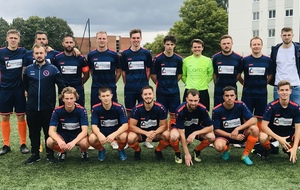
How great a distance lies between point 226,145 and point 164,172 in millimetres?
978

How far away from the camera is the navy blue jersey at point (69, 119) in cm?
436

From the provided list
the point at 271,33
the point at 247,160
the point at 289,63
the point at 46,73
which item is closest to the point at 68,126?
the point at 46,73

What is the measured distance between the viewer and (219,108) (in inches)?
180

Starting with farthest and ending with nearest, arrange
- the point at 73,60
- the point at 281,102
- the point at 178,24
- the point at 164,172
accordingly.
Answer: the point at 178,24, the point at 73,60, the point at 281,102, the point at 164,172

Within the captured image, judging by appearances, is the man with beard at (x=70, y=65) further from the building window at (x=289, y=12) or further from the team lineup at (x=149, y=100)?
the building window at (x=289, y=12)

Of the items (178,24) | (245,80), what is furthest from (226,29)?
(245,80)

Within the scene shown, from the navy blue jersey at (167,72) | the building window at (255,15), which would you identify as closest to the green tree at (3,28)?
the building window at (255,15)

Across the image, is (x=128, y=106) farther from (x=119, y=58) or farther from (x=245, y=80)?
(x=245, y=80)

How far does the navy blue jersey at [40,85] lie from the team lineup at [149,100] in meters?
0.01

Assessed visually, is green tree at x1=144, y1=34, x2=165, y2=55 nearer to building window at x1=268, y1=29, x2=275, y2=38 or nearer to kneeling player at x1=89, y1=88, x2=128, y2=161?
building window at x1=268, y1=29, x2=275, y2=38

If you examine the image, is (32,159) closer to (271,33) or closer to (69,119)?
(69,119)

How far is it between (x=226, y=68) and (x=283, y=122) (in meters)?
1.16

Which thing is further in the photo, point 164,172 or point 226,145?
point 226,145

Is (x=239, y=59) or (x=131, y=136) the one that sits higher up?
(x=239, y=59)
